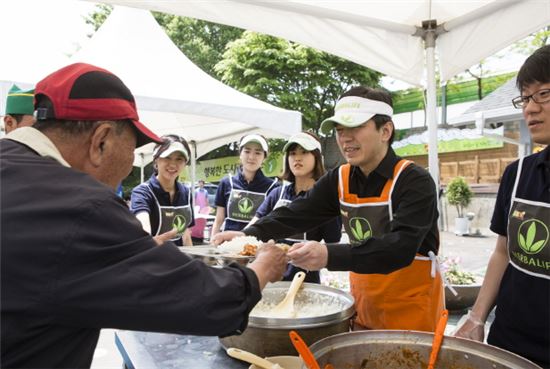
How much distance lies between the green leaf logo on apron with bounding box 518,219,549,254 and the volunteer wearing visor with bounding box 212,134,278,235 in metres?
3.01

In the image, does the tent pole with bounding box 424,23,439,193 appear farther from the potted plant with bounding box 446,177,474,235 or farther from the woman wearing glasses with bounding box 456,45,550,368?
the potted plant with bounding box 446,177,474,235

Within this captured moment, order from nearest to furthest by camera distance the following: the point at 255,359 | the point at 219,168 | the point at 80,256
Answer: the point at 80,256 → the point at 255,359 → the point at 219,168

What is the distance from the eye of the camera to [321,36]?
8.66 ft

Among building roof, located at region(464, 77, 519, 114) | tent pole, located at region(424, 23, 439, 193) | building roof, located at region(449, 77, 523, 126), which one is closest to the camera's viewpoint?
tent pole, located at region(424, 23, 439, 193)

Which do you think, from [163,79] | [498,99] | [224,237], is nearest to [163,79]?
[163,79]

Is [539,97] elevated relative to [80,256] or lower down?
elevated

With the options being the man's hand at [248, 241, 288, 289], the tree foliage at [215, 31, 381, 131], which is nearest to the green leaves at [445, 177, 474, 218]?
the tree foliage at [215, 31, 381, 131]

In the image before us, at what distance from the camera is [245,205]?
14.4ft

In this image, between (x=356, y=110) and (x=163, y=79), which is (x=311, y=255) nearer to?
(x=356, y=110)

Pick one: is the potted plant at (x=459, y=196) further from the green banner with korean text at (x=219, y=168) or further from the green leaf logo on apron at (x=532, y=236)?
the green leaf logo on apron at (x=532, y=236)

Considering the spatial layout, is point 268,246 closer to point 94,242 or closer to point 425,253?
point 94,242

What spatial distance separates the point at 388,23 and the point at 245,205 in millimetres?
2415

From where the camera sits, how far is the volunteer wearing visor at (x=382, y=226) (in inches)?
61.4

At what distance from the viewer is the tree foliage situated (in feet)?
50.5
